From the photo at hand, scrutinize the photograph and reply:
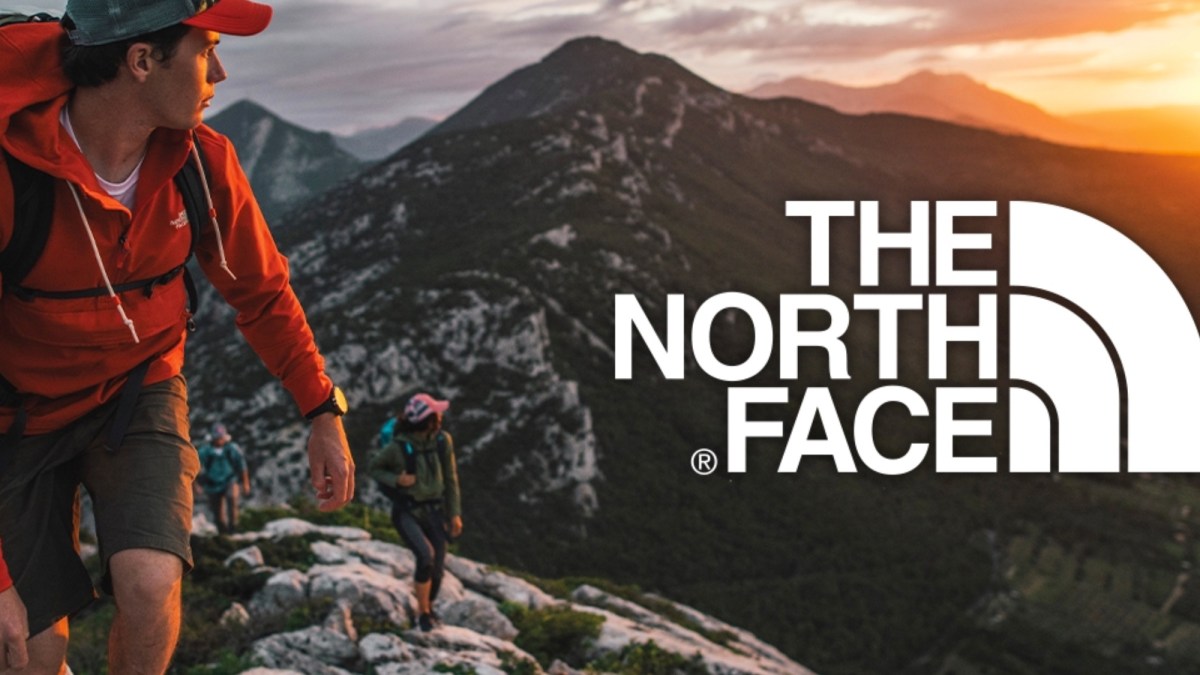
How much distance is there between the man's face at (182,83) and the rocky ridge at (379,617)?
261 inches

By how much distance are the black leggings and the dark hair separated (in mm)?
9236

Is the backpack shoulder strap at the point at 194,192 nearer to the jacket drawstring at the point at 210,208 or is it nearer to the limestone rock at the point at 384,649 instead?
the jacket drawstring at the point at 210,208

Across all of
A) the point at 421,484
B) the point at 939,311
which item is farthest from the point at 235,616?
the point at 939,311

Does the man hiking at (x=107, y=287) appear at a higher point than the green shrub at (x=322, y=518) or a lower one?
higher

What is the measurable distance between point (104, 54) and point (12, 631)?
1980 millimetres

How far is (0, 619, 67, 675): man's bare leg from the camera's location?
11.2 feet

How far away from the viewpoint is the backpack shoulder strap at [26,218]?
10.3 ft

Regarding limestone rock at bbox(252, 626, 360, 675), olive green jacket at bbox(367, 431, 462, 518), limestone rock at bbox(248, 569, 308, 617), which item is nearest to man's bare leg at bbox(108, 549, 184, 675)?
limestone rock at bbox(252, 626, 360, 675)

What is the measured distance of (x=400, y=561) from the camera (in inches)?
683

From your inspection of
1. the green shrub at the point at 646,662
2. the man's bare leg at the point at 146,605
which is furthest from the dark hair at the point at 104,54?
the green shrub at the point at 646,662

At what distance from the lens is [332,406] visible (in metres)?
4.23

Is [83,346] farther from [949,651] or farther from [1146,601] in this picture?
[1146,601]

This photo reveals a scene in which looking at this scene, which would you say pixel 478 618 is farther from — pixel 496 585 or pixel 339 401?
pixel 339 401

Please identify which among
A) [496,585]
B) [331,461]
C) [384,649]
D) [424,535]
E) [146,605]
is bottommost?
[496,585]
